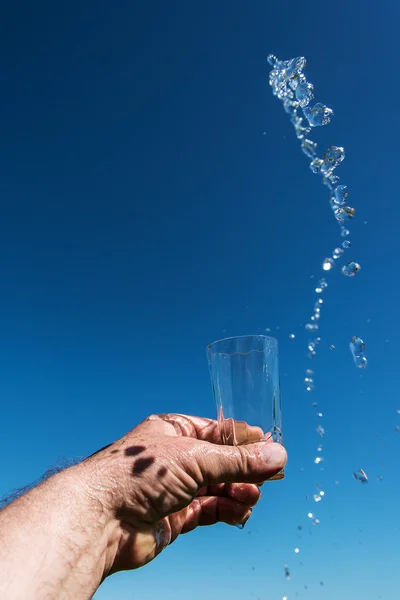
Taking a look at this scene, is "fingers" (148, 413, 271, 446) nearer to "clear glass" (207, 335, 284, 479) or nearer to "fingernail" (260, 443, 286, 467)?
"clear glass" (207, 335, 284, 479)

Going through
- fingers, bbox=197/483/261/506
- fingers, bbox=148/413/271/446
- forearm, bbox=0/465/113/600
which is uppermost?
fingers, bbox=148/413/271/446

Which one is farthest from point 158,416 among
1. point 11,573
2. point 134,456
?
→ point 11,573

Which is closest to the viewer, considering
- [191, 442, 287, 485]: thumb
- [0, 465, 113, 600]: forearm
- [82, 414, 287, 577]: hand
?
[0, 465, 113, 600]: forearm

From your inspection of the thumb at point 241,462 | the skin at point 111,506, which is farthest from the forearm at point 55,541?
the thumb at point 241,462

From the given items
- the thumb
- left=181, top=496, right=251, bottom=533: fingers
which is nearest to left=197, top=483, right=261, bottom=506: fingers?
left=181, top=496, right=251, bottom=533: fingers

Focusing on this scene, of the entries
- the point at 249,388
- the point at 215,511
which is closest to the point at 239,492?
the point at 215,511
